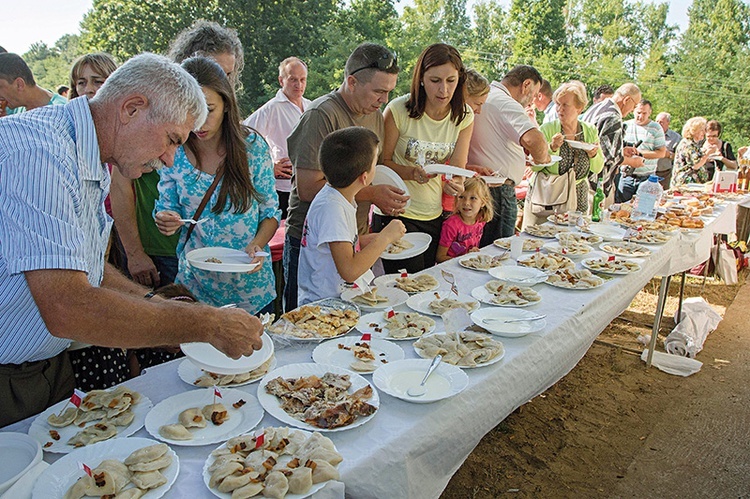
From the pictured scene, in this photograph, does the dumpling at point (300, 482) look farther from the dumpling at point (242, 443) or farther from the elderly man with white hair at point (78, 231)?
the elderly man with white hair at point (78, 231)

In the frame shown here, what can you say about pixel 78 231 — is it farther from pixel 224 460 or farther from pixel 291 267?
pixel 291 267

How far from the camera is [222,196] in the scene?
2053 mm

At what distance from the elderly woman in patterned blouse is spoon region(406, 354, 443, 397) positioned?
6.51 meters

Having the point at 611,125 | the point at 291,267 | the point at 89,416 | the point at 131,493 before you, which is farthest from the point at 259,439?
the point at 611,125

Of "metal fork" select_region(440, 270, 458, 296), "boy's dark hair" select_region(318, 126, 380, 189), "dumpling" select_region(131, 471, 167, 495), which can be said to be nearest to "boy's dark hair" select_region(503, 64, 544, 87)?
"metal fork" select_region(440, 270, 458, 296)

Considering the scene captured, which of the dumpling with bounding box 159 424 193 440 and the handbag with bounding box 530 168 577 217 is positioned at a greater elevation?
the handbag with bounding box 530 168 577 217

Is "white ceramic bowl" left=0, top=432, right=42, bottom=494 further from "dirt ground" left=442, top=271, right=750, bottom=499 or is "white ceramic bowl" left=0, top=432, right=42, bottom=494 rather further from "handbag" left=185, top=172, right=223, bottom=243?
"dirt ground" left=442, top=271, right=750, bottom=499

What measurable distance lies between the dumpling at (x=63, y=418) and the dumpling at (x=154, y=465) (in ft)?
0.81

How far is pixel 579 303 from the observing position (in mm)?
2119

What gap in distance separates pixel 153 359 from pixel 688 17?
1272 inches

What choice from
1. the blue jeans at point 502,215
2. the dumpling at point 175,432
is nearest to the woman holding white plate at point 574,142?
the blue jeans at point 502,215

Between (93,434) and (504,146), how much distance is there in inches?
118

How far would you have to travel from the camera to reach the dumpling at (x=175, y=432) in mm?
1107

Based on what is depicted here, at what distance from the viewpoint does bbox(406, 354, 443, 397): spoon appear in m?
1.33
